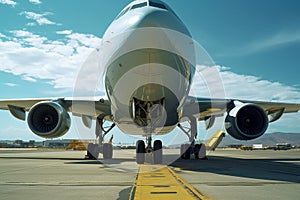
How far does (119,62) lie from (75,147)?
40901 mm

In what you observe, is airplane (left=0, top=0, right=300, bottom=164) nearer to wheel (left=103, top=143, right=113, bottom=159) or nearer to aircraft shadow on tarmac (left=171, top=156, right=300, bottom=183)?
aircraft shadow on tarmac (left=171, top=156, right=300, bottom=183)

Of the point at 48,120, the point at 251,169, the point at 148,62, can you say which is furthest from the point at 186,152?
the point at 148,62

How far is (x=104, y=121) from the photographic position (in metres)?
17.4

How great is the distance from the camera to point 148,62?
28.3 feet

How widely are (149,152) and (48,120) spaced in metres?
4.37

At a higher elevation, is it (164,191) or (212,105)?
(212,105)

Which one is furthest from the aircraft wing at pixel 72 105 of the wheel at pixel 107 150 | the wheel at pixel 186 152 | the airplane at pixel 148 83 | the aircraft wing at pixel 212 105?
the wheel at pixel 186 152

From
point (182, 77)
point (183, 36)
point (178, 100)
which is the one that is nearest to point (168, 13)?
point (183, 36)

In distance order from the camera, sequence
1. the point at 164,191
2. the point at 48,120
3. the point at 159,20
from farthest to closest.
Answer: the point at 48,120 → the point at 159,20 → the point at 164,191

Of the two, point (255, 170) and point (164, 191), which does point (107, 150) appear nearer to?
point (255, 170)

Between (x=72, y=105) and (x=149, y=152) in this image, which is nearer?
(x=149, y=152)

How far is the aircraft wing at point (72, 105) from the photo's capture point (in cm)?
1429

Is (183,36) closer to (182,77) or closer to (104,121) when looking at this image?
(182,77)

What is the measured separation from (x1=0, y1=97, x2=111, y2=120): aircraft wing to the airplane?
60 millimetres
